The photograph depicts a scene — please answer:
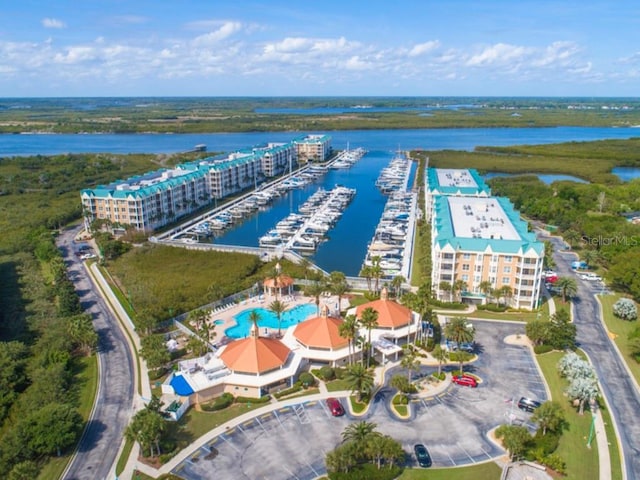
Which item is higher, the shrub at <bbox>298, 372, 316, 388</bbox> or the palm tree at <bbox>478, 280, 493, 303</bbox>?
the palm tree at <bbox>478, 280, 493, 303</bbox>

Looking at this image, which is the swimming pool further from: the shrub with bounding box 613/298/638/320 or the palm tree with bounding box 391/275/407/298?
the shrub with bounding box 613/298/638/320

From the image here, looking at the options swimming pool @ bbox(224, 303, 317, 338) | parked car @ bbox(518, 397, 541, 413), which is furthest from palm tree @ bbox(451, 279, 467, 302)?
parked car @ bbox(518, 397, 541, 413)

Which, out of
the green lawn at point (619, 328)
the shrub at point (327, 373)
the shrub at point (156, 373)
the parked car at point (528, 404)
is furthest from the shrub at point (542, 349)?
the shrub at point (156, 373)

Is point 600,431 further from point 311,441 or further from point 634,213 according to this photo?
point 634,213

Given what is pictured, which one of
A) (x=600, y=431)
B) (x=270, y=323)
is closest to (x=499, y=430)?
(x=600, y=431)

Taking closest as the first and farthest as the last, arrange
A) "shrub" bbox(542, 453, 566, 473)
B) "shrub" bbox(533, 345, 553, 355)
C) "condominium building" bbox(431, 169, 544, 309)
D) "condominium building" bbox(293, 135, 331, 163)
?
"shrub" bbox(542, 453, 566, 473) → "shrub" bbox(533, 345, 553, 355) → "condominium building" bbox(431, 169, 544, 309) → "condominium building" bbox(293, 135, 331, 163)

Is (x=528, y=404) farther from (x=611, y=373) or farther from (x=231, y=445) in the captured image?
(x=231, y=445)
